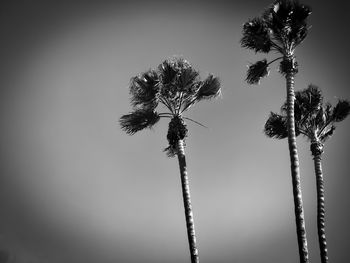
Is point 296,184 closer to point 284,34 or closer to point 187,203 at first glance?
point 187,203

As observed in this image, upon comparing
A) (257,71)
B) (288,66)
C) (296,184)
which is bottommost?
(296,184)

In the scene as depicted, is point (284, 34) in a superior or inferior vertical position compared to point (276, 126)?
superior

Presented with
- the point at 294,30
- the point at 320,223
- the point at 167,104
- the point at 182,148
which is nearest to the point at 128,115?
the point at 167,104

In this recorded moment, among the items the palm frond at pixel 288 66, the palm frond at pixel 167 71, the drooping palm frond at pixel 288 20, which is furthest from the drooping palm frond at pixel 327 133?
the palm frond at pixel 167 71

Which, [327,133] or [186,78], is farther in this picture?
[327,133]

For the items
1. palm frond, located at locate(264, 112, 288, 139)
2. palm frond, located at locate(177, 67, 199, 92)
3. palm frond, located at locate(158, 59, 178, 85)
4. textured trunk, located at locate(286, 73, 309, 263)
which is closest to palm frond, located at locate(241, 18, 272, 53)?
textured trunk, located at locate(286, 73, 309, 263)

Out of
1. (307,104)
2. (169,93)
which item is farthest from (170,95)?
(307,104)

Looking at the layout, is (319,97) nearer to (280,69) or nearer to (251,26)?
(280,69)

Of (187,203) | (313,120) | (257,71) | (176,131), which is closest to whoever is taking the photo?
(187,203)

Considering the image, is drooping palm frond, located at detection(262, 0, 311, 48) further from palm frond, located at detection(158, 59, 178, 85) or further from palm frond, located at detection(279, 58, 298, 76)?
palm frond, located at detection(158, 59, 178, 85)
